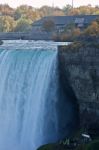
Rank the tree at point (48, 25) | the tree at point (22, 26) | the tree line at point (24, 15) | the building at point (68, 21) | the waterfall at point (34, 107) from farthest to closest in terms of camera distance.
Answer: the tree line at point (24, 15) → the tree at point (22, 26) → the tree at point (48, 25) → the building at point (68, 21) → the waterfall at point (34, 107)

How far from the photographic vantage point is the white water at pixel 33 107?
3638 cm

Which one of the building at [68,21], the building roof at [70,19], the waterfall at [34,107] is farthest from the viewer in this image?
the building roof at [70,19]

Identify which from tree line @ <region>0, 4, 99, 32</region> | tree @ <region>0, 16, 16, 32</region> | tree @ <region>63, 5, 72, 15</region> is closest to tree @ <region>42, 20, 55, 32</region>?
tree line @ <region>0, 4, 99, 32</region>

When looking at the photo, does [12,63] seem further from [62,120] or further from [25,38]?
[25,38]

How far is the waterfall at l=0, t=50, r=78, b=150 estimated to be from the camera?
36375mm

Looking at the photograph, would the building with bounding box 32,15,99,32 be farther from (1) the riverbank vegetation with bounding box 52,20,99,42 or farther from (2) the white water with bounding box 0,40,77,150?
(2) the white water with bounding box 0,40,77,150

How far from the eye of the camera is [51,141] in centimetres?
3600

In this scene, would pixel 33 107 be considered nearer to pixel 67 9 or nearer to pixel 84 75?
pixel 84 75

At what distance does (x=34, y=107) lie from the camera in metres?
36.9

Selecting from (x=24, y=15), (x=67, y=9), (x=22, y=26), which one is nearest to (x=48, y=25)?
(x=22, y=26)

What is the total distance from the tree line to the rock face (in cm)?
3508

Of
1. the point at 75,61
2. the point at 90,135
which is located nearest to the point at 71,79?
the point at 75,61

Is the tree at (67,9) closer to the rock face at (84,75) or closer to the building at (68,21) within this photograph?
the building at (68,21)

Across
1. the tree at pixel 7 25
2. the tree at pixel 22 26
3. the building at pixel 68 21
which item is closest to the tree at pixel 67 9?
the tree at pixel 7 25
